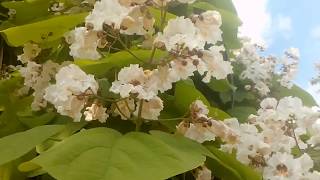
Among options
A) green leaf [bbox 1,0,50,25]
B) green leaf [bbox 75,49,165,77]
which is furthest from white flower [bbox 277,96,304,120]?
green leaf [bbox 1,0,50,25]

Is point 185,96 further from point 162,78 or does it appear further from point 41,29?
point 41,29

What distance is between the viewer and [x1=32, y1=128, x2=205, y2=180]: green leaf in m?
0.71

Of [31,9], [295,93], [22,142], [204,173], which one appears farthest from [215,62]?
[295,93]

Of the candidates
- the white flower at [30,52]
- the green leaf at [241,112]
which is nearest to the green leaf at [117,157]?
the white flower at [30,52]

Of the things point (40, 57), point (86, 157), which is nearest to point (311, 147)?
point (86, 157)

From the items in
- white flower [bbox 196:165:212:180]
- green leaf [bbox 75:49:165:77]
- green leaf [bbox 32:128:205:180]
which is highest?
green leaf [bbox 75:49:165:77]

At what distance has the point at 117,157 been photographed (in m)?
0.75

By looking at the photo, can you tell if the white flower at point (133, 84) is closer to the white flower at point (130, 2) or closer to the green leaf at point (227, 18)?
the white flower at point (130, 2)

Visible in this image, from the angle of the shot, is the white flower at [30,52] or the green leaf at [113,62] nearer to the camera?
the green leaf at [113,62]

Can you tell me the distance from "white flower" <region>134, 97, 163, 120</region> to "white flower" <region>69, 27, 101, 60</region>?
0.33 ft

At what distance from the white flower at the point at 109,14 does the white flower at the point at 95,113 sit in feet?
0.36

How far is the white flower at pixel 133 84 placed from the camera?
836 millimetres

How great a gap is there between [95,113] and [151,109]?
8cm

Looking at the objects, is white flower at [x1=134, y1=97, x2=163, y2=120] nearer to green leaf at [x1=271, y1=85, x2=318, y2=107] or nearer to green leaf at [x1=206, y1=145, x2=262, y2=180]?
green leaf at [x1=206, y1=145, x2=262, y2=180]
